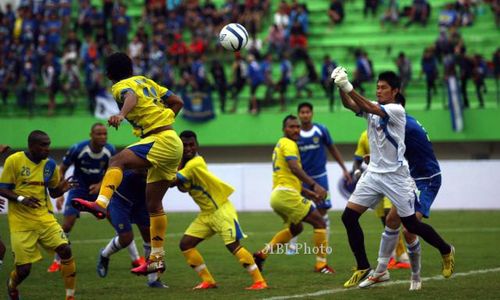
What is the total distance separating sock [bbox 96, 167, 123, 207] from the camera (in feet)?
32.8

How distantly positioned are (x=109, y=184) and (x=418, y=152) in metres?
3.70

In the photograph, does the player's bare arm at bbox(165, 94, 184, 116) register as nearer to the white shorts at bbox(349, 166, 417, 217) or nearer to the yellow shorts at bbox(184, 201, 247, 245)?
the yellow shorts at bbox(184, 201, 247, 245)

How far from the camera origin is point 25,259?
35.5ft

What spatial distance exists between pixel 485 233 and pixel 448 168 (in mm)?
6405

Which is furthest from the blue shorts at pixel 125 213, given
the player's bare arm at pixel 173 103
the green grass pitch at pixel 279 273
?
the player's bare arm at pixel 173 103

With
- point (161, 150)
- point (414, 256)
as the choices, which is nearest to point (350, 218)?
point (414, 256)

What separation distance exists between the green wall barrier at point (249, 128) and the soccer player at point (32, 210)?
59.2 ft

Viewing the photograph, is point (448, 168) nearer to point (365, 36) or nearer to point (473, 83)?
point (473, 83)

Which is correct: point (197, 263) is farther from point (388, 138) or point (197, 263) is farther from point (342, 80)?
point (342, 80)

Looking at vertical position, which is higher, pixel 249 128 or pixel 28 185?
pixel 28 185

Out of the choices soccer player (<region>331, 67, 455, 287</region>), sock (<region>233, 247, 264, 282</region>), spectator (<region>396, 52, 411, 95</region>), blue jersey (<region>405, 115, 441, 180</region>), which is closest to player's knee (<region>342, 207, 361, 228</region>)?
soccer player (<region>331, 67, 455, 287</region>)

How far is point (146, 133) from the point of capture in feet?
35.0

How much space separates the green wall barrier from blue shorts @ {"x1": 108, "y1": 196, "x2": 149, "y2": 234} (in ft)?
52.6

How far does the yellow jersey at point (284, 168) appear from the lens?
45.3 feet
